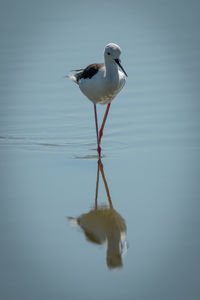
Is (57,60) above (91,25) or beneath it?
beneath

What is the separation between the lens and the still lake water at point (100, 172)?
444 cm

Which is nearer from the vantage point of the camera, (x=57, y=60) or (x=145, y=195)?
(x=145, y=195)

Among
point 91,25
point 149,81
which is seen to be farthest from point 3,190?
point 91,25

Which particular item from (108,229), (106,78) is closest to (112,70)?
(106,78)

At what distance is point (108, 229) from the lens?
5.20 m

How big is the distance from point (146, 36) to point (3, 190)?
8.00 metres

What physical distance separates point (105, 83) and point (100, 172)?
137 cm

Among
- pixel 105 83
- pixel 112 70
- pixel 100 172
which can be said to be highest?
pixel 112 70

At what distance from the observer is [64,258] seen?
15.4ft

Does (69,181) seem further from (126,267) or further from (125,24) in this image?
(125,24)

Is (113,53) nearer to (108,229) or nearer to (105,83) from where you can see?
(105,83)

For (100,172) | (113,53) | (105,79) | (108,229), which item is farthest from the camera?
(105,79)

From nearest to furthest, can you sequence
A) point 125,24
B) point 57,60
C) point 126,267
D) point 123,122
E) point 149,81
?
point 126,267, point 123,122, point 149,81, point 57,60, point 125,24

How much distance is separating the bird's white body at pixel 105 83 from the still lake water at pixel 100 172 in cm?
56
